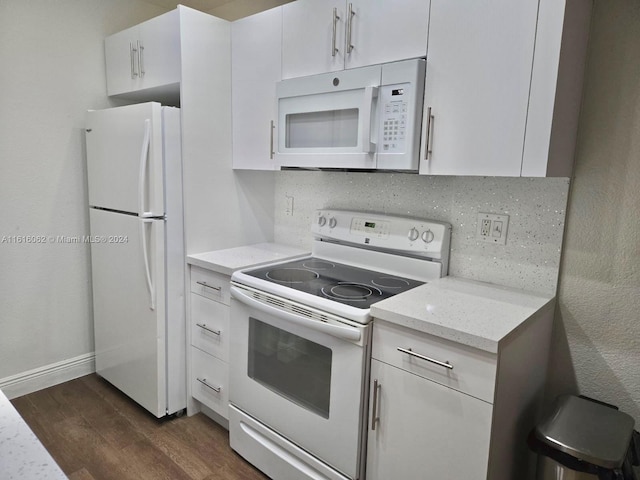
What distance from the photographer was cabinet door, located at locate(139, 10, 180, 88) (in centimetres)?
211

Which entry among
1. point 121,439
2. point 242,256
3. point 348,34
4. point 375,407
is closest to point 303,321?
point 375,407

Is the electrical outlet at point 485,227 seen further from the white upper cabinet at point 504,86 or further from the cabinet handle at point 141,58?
the cabinet handle at point 141,58

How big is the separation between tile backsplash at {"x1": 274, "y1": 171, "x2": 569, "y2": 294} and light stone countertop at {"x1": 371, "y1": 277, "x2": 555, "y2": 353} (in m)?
0.09

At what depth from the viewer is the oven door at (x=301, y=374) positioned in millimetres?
1533

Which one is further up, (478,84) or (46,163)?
(478,84)

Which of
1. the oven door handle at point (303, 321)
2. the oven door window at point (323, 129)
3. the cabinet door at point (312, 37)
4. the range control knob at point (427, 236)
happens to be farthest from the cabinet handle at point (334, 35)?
the oven door handle at point (303, 321)

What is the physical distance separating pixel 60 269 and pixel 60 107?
38.1 inches

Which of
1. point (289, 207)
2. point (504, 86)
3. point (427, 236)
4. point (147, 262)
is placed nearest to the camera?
point (504, 86)

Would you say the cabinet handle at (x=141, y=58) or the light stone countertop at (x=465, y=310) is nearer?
the light stone countertop at (x=465, y=310)

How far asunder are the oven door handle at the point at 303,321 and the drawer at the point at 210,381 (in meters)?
0.49

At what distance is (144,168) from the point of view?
2074 millimetres

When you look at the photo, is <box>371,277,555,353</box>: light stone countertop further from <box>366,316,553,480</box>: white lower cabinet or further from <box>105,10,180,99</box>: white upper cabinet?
<box>105,10,180,99</box>: white upper cabinet

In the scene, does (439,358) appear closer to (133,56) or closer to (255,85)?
(255,85)

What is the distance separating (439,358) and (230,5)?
2.62 metres
